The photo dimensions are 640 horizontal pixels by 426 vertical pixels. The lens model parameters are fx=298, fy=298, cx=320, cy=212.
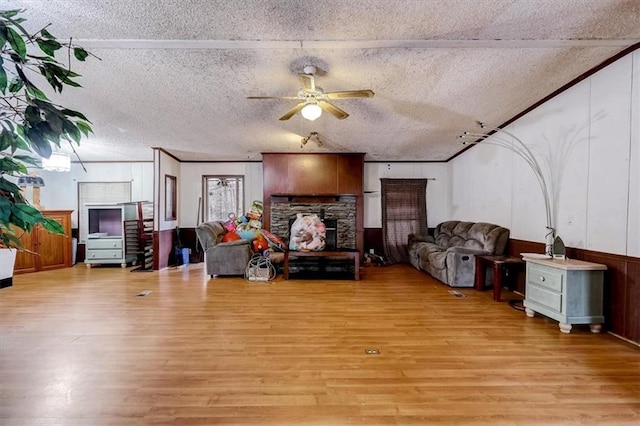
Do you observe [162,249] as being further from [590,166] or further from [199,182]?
[590,166]

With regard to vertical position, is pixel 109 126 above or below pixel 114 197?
above

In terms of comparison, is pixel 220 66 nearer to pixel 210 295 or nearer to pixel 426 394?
pixel 210 295

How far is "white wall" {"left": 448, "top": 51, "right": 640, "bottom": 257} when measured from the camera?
2779 mm

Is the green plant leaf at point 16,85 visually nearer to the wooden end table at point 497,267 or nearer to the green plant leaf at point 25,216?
the green plant leaf at point 25,216

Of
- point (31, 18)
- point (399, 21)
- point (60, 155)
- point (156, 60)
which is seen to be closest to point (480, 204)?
point (399, 21)

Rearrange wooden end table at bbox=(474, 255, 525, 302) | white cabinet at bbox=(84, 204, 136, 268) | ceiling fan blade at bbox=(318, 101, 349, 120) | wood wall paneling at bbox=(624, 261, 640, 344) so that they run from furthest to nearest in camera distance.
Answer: white cabinet at bbox=(84, 204, 136, 268)
wooden end table at bbox=(474, 255, 525, 302)
ceiling fan blade at bbox=(318, 101, 349, 120)
wood wall paneling at bbox=(624, 261, 640, 344)

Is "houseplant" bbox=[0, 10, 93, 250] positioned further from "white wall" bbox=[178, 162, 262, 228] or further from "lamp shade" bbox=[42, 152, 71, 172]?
"white wall" bbox=[178, 162, 262, 228]

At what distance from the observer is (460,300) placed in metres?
3.97

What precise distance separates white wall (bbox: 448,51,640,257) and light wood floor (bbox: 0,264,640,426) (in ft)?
3.57

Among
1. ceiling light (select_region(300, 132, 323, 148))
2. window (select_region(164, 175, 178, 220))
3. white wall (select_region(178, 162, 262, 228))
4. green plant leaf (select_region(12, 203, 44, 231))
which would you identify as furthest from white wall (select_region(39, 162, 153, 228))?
green plant leaf (select_region(12, 203, 44, 231))

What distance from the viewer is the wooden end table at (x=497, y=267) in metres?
3.93

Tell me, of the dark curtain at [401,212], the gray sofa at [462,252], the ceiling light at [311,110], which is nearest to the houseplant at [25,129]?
the ceiling light at [311,110]

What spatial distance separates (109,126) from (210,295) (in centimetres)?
319

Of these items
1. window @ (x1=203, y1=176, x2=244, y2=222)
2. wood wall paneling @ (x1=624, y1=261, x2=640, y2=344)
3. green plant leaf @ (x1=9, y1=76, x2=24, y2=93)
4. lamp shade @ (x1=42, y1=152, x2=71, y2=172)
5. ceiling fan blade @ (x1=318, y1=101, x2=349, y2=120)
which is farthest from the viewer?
window @ (x1=203, y1=176, x2=244, y2=222)
